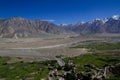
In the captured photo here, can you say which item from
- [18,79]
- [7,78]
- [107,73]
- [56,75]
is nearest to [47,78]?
[56,75]

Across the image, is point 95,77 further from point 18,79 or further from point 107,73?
point 18,79

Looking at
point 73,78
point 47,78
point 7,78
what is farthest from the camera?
point 7,78

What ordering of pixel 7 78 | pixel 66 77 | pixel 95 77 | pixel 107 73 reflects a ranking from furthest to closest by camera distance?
pixel 7 78
pixel 66 77
pixel 107 73
pixel 95 77

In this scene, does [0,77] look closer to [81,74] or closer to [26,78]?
[26,78]

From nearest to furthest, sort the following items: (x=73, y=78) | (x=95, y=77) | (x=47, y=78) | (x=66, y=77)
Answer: (x=95, y=77) → (x=73, y=78) → (x=66, y=77) → (x=47, y=78)

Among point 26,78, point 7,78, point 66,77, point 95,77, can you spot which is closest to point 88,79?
point 95,77

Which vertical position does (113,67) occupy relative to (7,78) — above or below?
above

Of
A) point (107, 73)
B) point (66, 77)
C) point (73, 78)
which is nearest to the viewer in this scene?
point (107, 73)

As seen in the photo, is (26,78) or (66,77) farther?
(26,78)

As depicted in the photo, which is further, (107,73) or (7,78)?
(7,78)
